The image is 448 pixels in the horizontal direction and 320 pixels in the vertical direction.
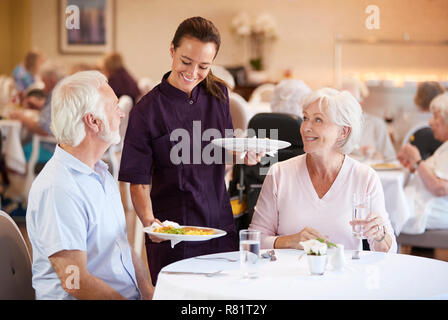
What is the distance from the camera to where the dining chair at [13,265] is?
5.45ft

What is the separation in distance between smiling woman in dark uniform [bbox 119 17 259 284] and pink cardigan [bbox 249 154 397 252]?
16cm

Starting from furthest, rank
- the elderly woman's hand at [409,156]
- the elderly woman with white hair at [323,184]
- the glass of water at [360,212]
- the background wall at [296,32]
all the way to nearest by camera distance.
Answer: the background wall at [296,32]
the elderly woman's hand at [409,156]
the elderly woman with white hair at [323,184]
the glass of water at [360,212]

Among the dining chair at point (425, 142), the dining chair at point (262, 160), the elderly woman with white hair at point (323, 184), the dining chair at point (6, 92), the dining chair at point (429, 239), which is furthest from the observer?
the dining chair at point (6, 92)

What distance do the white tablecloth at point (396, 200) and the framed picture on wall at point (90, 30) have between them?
710cm

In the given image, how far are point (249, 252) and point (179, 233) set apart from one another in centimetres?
23

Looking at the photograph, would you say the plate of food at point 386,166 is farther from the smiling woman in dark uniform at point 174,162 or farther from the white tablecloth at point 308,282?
the white tablecloth at point 308,282

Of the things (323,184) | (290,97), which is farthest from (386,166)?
(323,184)

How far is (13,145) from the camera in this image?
5.34 meters

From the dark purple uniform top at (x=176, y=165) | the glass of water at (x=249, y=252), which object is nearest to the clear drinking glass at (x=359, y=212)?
the glass of water at (x=249, y=252)

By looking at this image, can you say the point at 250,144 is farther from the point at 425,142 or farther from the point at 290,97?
the point at 425,142

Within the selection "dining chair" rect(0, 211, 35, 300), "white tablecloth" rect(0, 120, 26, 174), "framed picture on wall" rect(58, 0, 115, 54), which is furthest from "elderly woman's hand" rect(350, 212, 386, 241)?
"framed picture on wall" rect(58, 0, 115, 54)

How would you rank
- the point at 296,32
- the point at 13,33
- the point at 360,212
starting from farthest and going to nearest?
the point at 13,33 → the point at 296,32 → the point at 360,212

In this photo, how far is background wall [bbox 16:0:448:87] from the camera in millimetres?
8805
